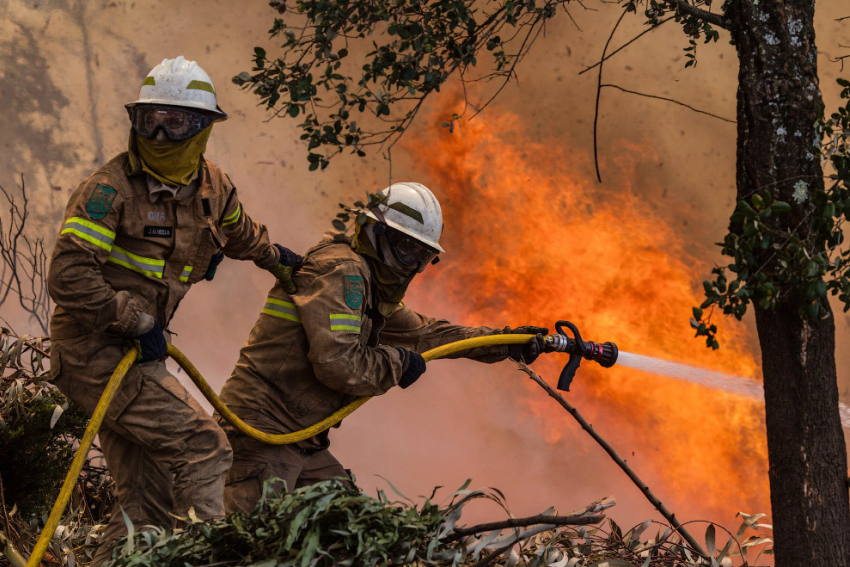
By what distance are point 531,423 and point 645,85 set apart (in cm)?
363

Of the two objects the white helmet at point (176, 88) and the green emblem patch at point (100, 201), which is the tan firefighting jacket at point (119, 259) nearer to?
the green emblem patch at point (100, 201)

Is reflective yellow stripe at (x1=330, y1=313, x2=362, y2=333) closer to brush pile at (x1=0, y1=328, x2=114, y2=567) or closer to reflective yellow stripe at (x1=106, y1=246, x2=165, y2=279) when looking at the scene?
reflective yellow stripe at (x1=106, y1=246, x2=165, y2=279)

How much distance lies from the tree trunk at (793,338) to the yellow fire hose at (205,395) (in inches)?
54.1

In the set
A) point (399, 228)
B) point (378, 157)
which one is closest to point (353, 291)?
point (399, 228)

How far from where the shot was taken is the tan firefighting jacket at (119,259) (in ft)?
11.7

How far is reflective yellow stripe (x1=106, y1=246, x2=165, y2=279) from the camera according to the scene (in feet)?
12.4

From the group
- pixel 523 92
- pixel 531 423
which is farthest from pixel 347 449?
pixel 523 92

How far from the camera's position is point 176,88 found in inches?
151

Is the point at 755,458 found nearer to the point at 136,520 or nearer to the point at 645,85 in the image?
the point at 645,85

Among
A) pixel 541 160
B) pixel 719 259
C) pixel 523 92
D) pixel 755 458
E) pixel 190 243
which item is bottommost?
pixel 190 243

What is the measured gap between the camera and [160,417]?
12.3ft

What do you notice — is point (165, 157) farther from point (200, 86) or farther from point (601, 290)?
point (601, 290)

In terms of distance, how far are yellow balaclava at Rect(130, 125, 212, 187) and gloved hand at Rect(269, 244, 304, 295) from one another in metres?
0.75

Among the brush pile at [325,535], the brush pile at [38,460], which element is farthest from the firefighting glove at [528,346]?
the brush pile at [38,460]
